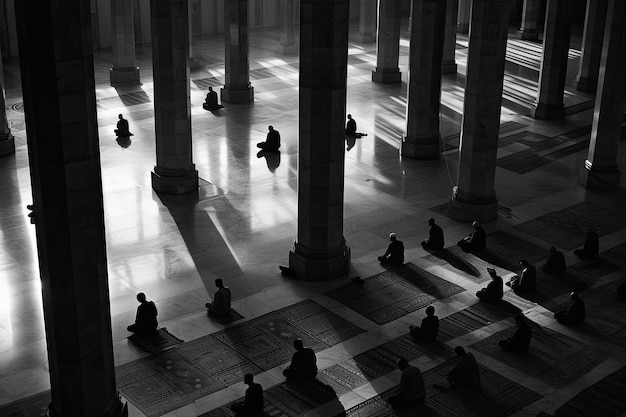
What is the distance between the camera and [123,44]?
160ft

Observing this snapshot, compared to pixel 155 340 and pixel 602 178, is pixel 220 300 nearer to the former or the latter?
pixel 155 340

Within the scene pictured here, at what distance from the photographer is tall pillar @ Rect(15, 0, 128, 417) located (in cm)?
1614

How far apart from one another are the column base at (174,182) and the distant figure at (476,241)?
10.5 m

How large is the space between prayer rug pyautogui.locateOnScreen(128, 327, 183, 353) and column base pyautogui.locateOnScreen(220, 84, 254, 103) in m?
23.9

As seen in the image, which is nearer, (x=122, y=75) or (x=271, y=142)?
(x=271, y=142)

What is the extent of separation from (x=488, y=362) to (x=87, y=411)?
9.96 metres

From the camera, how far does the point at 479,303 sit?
2608cm

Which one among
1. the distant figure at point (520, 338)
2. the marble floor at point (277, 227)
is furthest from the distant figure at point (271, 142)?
the distant figure at point (520, 338)

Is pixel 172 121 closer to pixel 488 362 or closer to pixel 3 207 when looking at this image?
pixel 3 207

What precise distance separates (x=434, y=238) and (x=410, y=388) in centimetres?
912

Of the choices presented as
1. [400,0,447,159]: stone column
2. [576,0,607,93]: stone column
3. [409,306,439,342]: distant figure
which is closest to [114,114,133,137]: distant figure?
[400,0,447,159]: stone column

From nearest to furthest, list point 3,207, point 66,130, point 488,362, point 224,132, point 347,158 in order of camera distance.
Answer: point 66,130 < point 488,362 < point 3,207 < point 347,158 < point 224,132

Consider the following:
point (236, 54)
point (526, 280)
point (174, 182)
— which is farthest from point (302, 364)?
point (236, 54)

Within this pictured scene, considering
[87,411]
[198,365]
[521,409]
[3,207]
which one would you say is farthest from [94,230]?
[3,207]
